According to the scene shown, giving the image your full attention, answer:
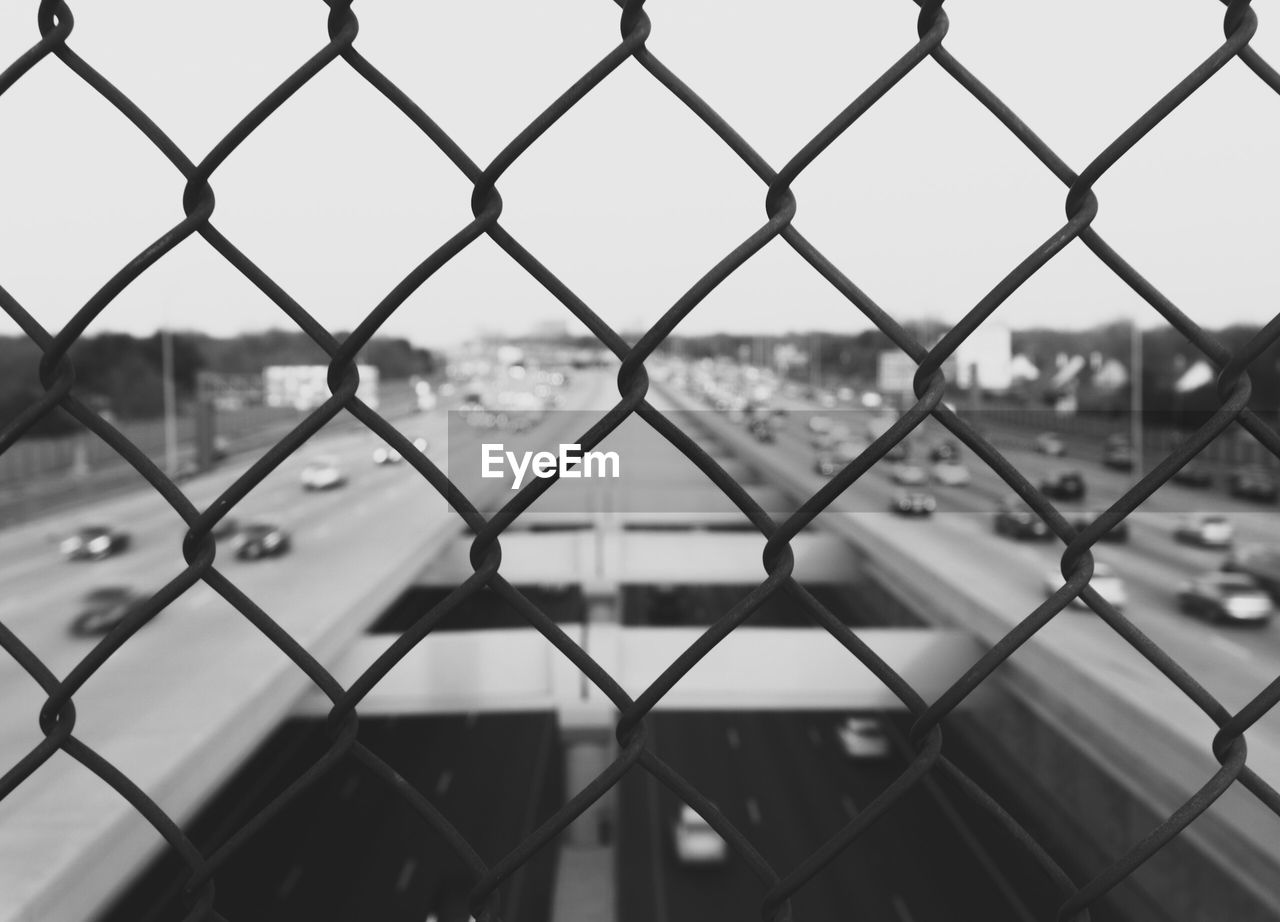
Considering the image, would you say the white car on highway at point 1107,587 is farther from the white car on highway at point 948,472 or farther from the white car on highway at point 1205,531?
the white car on highway at point 948,472

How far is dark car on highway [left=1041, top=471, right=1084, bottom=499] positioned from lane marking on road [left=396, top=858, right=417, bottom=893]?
850 cm

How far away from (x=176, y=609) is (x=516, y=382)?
42.4ft

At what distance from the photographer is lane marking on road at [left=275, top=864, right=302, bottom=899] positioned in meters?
12.3

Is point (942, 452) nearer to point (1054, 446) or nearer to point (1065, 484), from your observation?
point (1054, 446)

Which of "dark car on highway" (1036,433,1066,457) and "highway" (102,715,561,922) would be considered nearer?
"dark car on highway" (1036,433,1066,457)

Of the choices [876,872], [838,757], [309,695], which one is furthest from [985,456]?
[838,757]

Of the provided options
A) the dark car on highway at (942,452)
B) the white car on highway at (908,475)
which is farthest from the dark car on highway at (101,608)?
the dark car on highway at (942,452)

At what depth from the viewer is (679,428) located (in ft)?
2.79

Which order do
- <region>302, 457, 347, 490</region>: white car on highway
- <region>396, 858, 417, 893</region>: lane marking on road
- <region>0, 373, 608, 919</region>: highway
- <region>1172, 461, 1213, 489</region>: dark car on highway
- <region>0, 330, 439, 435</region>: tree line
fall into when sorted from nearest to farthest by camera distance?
1. <region>0, 330, 439, 435</region>: tree line
2. <region>0, 373, 608, 919</region>: highway
3. <region>1172, 461, 1213, 489</region>: dark car on highway
4. <region>302, 457, 347, 490</region>: white car on highway
5. <region>396, 858, 417, 893</region>: lane marking on road

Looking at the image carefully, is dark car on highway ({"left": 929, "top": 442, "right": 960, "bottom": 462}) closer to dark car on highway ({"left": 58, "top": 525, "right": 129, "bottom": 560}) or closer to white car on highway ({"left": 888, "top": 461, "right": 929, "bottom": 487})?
white car on highway ({"left": 888, "top": 461, "right": 929, "bottom": 487})

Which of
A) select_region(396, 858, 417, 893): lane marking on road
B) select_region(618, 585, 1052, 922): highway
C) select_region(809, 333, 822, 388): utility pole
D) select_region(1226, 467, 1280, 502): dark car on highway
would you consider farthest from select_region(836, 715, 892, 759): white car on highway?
select_region(809, 333, 822, 388): utility pole

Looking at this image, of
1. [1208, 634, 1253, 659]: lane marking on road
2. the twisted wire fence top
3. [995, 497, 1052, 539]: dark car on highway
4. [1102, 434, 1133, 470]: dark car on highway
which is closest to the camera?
the twisted wire fence top

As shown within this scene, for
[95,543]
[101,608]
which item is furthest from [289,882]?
[95,543]

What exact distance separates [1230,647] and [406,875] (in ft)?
32.5
